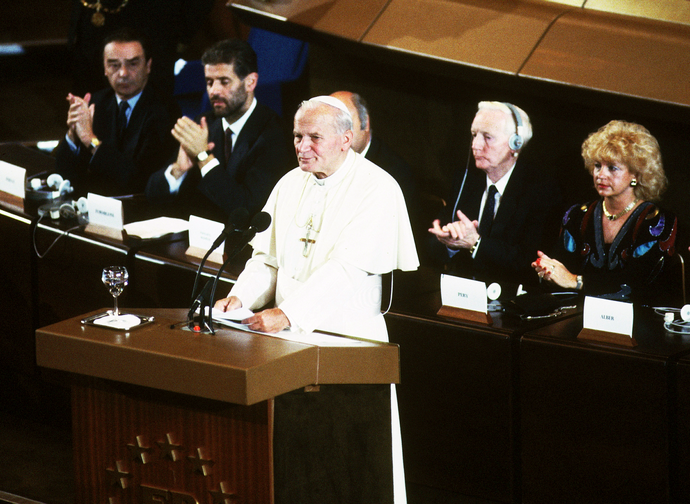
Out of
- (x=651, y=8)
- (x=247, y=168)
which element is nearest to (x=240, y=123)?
(x=247, y=168)

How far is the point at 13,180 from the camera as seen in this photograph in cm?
487

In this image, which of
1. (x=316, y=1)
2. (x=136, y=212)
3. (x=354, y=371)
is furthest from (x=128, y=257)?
(x=354, y=371)

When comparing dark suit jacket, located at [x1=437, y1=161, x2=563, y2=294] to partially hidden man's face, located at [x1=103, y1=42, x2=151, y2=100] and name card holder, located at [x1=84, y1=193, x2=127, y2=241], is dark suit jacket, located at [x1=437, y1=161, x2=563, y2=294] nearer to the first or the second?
name card holder, located at [x1=84, y1=193, x2=127, y2=241]

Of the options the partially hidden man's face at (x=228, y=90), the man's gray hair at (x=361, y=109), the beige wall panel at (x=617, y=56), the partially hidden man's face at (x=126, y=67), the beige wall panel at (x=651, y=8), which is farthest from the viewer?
the partially hidden man's face at (x=126, y=67)

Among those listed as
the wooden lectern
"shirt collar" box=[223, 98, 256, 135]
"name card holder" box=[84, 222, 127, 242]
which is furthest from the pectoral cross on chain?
"shirt collar" box=[223, 98, 256, 135]

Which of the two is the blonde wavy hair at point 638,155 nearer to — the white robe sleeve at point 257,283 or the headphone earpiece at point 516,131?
the headphone earpiece at point 516,131

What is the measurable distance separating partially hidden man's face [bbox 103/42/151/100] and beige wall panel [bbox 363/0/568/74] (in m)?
1.48

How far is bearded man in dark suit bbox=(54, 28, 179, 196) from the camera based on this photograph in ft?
17.1

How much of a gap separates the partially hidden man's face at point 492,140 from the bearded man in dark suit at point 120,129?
2121 millimetres

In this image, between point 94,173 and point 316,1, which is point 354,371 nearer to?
point 316,1

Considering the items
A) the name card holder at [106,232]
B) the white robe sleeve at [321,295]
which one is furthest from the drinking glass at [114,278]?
the name card holder at [106,232]

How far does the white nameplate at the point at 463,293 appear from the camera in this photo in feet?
11.4

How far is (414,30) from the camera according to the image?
4.34 metres

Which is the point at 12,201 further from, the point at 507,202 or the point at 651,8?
the point at 651,8
